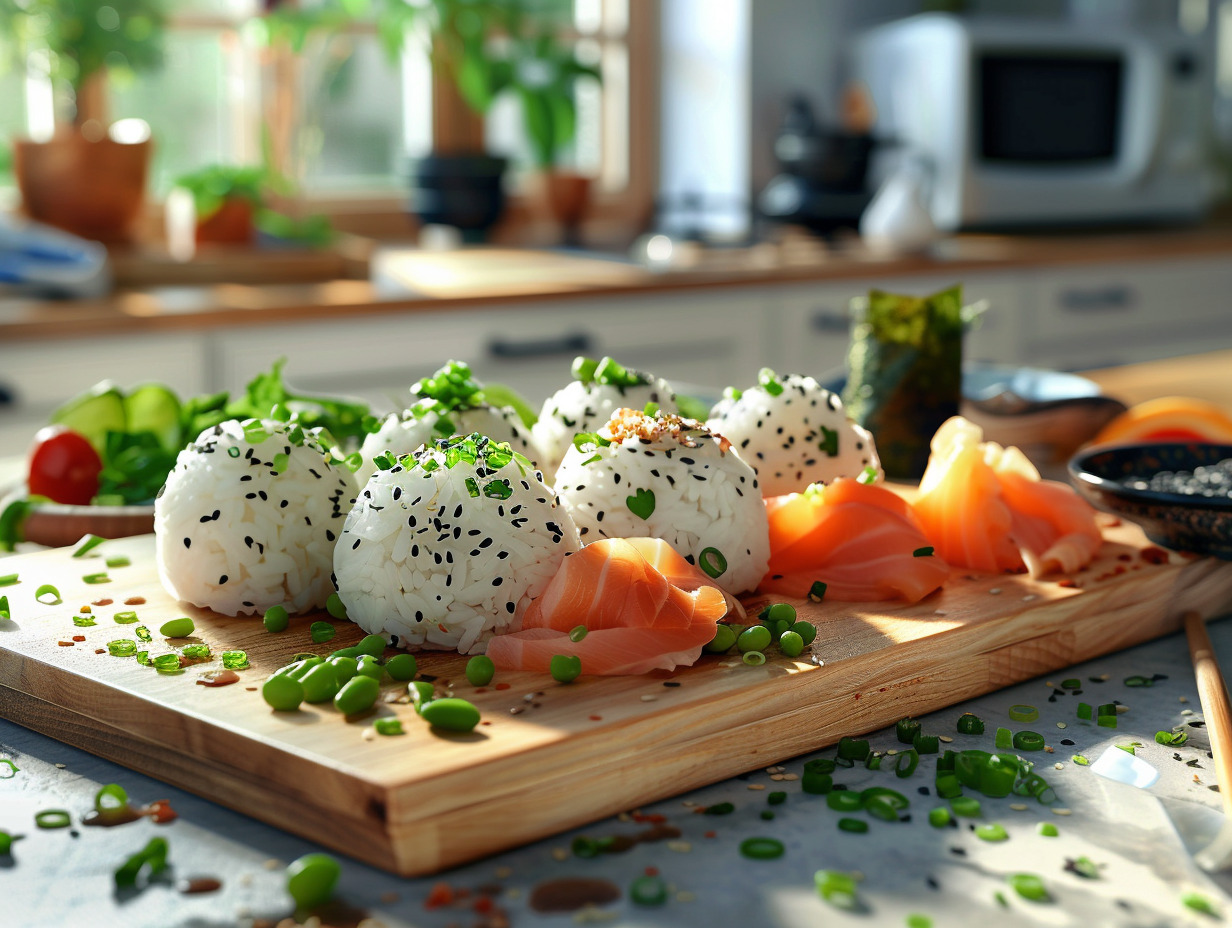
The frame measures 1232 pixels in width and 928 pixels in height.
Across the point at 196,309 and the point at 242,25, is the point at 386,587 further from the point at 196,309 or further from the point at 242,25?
the point at 242,25

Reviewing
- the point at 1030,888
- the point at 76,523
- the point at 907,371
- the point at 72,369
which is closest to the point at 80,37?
the point at 72,369

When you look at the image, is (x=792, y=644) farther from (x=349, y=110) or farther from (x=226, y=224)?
(x=349, y=110)

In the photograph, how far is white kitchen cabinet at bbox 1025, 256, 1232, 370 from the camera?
12.7 ft

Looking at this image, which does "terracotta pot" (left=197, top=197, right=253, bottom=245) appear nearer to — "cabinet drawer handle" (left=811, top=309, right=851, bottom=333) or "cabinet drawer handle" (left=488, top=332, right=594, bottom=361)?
"cabinet drawer handle" (left=488, top=332, right=594, bottom=361)

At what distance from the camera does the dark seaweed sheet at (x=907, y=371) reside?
159 centimetres

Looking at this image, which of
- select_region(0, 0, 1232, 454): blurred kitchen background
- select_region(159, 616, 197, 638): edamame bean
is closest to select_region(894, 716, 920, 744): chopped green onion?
select_region(159, 616, 197, 638): edamame bean

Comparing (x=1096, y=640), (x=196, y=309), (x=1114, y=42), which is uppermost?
(x=1114, y=42)

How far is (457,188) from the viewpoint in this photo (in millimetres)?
3875

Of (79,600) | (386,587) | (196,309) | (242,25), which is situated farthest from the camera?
(242,25)

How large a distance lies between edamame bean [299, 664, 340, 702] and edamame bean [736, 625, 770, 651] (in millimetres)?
299

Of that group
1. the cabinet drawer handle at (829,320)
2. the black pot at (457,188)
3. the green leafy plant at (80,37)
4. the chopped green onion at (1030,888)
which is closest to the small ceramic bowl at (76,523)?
the chopped green onion at (1030,888)

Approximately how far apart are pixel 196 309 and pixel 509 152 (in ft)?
6.15

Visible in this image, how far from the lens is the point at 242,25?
3.77 meters

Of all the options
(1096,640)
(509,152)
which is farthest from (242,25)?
(1096,640)
